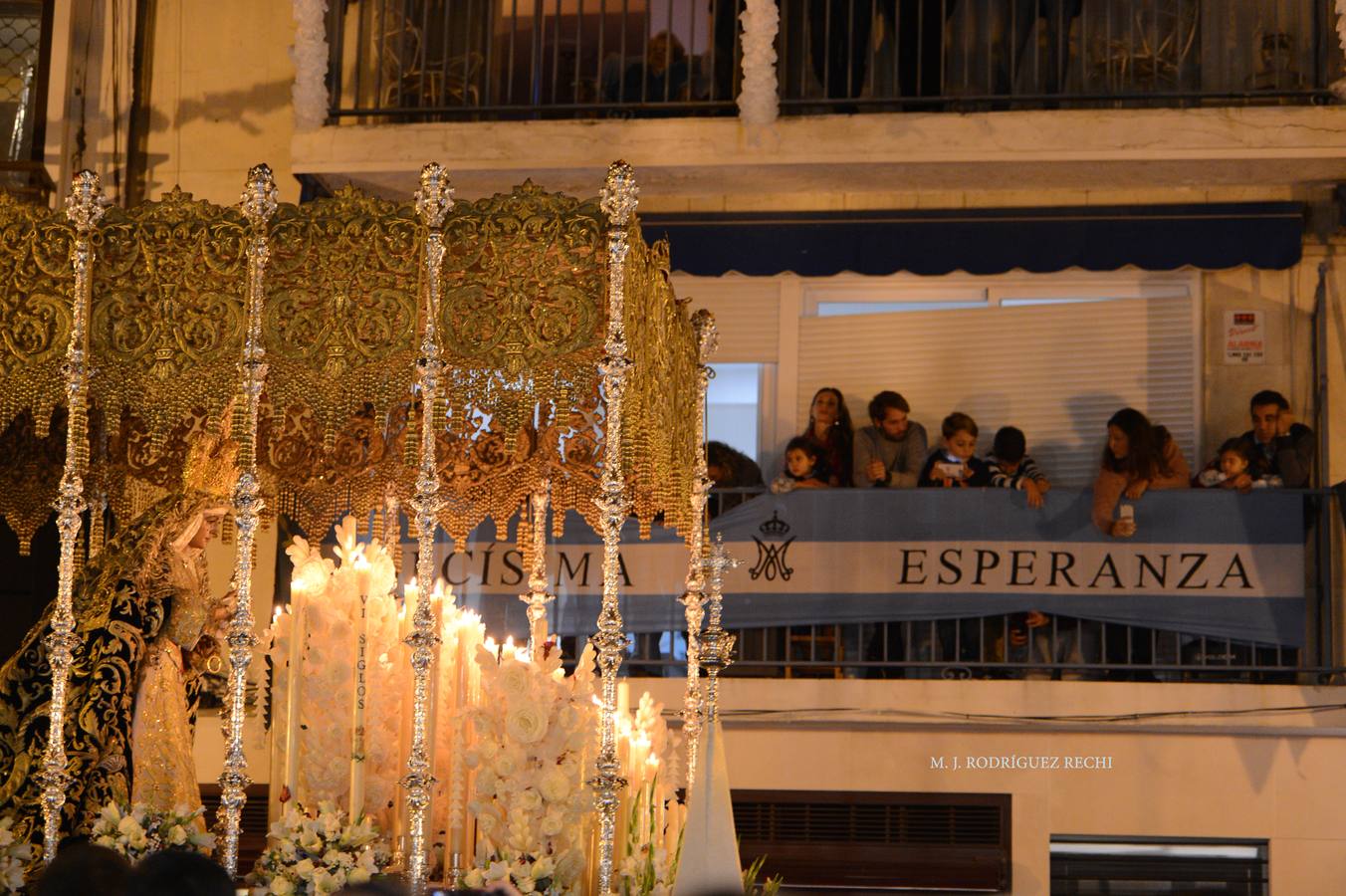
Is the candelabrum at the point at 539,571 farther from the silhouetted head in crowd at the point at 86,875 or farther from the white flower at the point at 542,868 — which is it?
the silhouetted head in crowd at the point at 86,875

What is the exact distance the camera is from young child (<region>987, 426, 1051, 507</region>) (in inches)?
385

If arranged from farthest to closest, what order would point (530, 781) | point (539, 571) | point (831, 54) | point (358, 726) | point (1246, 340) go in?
point (831, 54) → point (1246, 340) → point (539, 571) → point (358, 726) → point (530, 781)

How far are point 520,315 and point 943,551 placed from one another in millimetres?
4238

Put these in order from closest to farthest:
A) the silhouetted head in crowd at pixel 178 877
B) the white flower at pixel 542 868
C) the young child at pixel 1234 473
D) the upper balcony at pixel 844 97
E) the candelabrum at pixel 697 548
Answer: the silhouetted head in crowd at pixel 178 877, the white flower at pixel 542 868, the candelabrum at pixel 697 548, the young child at pixel 1234 473, the upper balcony at pixel 844 97

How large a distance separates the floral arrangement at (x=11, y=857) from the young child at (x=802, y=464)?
475cm

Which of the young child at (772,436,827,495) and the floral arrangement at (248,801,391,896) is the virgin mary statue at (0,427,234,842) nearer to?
the floral arrangement at (248,801,391,896)

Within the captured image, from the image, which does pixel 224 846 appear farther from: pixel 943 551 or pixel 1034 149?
pixel 1034 149

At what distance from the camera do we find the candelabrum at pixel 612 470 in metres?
5.84

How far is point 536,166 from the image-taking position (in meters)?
9.92

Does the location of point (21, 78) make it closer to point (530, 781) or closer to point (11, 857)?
point (11, 857)

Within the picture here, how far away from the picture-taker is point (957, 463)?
9.85 m

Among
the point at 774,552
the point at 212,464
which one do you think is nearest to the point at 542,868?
the point at 212,464

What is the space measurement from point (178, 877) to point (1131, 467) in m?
7.06

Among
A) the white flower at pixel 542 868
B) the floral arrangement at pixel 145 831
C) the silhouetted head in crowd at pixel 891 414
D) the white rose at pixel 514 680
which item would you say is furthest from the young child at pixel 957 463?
the floral arrangement at pixel 145 831
